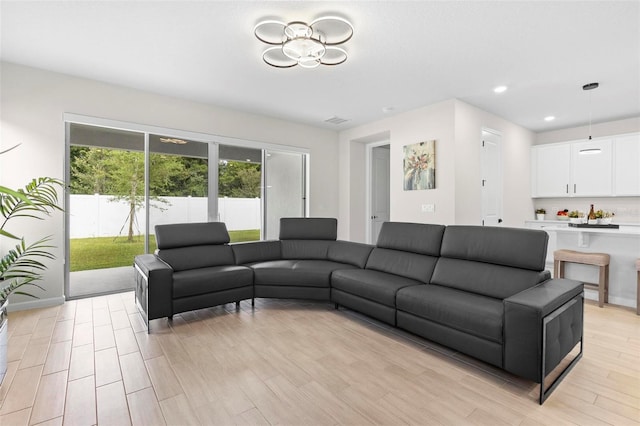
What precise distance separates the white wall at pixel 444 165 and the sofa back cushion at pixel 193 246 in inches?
114

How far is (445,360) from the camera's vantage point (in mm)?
2395

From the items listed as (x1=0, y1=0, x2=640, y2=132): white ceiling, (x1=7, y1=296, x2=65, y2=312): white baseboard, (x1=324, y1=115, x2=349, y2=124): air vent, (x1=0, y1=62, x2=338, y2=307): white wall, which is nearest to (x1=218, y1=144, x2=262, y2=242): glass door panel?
(x1=0, y1=62, x2=338, y2=307): white wall

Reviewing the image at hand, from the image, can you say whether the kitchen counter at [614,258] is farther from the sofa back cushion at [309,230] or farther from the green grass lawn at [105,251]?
the green grass lawn at [105,251]

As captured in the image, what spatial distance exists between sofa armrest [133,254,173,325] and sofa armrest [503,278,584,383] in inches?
115

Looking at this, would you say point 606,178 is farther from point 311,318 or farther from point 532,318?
point 311,318

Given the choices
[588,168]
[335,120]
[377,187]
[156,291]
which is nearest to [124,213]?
[156,291]

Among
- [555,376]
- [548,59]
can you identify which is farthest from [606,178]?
[555,376]

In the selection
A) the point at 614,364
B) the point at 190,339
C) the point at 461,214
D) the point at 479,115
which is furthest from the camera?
the point at 479,115

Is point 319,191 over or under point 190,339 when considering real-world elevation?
over

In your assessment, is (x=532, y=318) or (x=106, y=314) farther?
(x=106, y=314)

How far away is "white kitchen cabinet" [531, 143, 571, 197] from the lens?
5727mm

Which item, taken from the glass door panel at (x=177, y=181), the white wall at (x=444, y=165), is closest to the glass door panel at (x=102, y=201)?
the glass door panel at (x=177, y=181)

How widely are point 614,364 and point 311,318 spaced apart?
2568 millimetres

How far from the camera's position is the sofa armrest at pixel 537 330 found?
6.22 feet
